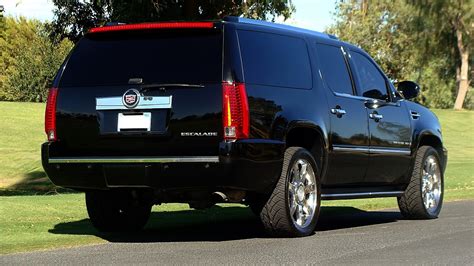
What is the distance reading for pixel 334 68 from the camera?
9500 mm

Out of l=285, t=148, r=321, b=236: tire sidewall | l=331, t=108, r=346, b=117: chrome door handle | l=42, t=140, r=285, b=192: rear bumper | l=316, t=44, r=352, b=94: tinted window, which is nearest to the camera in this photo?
l=42, t=140, r=285, b=192: rear bumper

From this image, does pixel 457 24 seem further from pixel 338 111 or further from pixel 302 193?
pixel 302 193

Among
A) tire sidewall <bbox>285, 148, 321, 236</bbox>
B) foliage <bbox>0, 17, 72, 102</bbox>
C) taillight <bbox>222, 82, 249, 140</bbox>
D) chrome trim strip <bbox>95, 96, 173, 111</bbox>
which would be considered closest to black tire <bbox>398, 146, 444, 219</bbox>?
tire sidewall <bbox>285, 148, 321, 236</bbox>

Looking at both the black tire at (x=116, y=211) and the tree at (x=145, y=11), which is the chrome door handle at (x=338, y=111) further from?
the tree at (x=145, y=11)

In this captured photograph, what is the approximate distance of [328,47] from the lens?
31.4ft

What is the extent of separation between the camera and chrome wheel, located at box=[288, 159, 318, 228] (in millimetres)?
8383

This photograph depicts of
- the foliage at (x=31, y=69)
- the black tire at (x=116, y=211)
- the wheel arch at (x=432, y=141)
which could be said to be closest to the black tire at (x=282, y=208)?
the black tire at (x=116, y=211)

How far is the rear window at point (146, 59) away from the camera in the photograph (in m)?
7.89

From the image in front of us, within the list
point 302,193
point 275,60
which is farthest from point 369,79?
point 302,193

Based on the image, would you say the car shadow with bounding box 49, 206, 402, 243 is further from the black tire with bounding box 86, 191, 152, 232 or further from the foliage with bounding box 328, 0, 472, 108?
the foliage with bounding box 328, 0, 472, 108

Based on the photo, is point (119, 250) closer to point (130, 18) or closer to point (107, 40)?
point (107, 40)

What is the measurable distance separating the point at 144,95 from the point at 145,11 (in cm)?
1193

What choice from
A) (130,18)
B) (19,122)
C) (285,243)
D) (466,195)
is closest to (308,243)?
(285,243)

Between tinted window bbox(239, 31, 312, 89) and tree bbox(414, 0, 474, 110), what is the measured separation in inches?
1501
